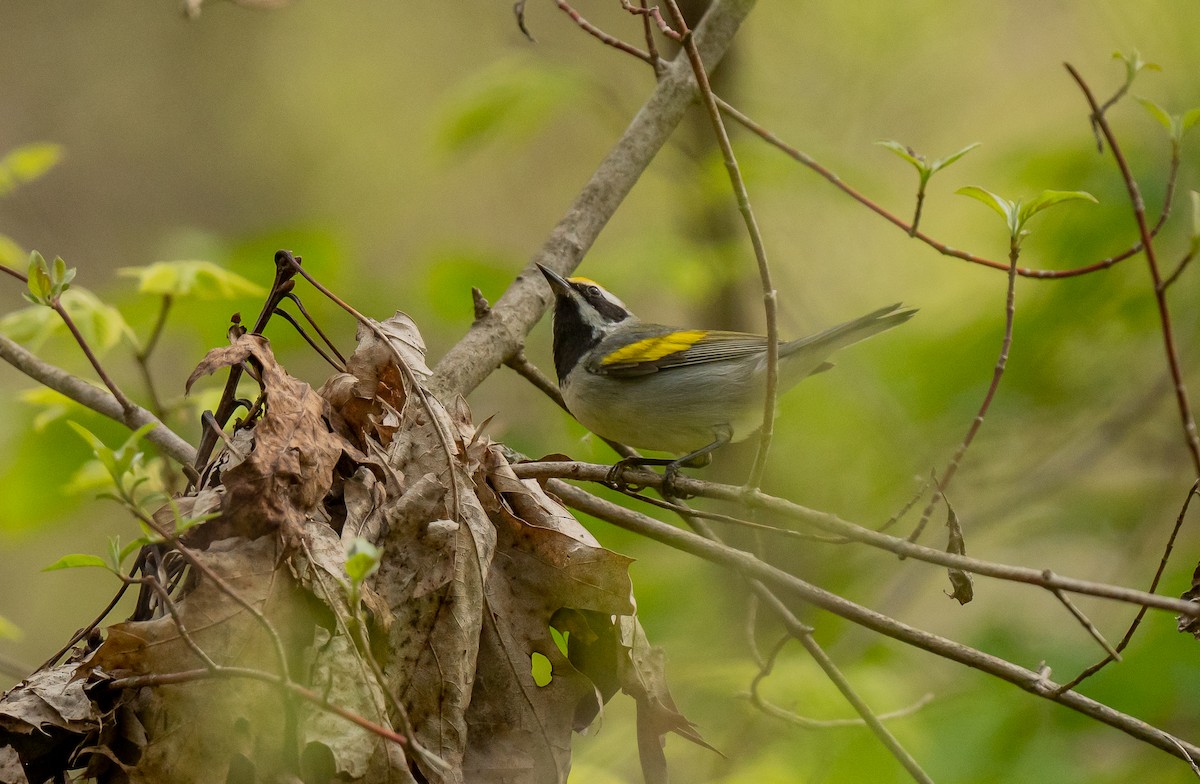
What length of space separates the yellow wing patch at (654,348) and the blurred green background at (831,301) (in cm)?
60

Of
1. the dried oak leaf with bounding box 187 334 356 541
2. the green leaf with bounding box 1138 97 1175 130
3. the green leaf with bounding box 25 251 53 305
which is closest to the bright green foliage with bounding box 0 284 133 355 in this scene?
the green leaf with bounding box 25 251 53 305

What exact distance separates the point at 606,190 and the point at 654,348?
1.27 m

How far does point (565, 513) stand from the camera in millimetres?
2953

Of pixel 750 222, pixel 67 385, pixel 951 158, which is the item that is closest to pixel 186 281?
pixel 67 385

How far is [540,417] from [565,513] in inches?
175

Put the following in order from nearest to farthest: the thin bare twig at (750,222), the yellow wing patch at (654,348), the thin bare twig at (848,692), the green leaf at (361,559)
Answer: the green leaf at (361,559) → the thin bare twig at (750,222) → the thin bare twig at (848,692) → the yellow wing patch at (654,348)

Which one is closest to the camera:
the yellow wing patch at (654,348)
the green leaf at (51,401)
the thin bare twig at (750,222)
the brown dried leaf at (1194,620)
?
the thin bare twig at (750,222)

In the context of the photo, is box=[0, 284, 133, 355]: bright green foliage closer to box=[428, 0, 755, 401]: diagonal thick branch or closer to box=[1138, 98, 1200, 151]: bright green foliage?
box=[428, 0, 755, 401]: diagonal thick branch

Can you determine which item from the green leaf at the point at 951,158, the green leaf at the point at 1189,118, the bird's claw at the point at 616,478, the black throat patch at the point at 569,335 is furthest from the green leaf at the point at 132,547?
the black throat patch at the point at 569,335

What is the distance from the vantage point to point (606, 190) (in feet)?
15.3

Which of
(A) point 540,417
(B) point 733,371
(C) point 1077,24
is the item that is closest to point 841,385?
(B) point 733,371

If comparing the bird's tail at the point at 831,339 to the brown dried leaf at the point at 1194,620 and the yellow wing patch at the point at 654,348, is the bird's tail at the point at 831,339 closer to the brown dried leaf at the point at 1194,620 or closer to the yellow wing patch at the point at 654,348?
the yellow wing patch at the point at 654,348

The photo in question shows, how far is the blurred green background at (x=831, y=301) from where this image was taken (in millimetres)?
5090

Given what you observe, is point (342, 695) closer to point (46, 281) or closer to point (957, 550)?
point (46, 281)
